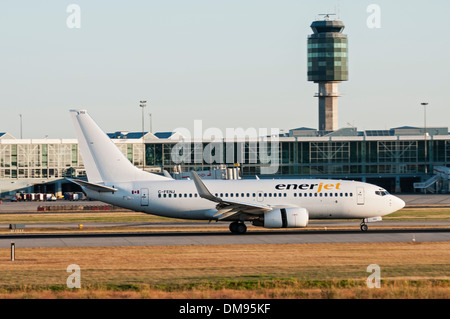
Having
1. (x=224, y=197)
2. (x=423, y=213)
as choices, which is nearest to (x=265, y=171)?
(x=423, y=213)

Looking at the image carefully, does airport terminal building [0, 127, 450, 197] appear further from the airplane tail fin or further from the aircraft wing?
the aircraft wing

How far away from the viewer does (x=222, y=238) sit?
2064 inches

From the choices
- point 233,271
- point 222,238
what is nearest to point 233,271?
point 233,271

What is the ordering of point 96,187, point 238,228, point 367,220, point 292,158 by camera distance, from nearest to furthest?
point 238,228, point 96,187, point 367,220, point 292,158

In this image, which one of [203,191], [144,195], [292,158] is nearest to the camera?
[203,191]

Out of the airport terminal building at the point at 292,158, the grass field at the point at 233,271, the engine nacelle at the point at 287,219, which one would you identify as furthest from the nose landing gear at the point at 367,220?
the airport terminal building at the point at 292,158

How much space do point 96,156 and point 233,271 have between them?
2399 centimetres

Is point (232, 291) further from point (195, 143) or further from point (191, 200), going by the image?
point (195, 143)

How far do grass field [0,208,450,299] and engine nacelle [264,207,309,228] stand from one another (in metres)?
7.37

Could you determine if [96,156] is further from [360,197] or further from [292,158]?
[292,158]

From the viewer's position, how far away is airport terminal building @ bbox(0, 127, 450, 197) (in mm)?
152000

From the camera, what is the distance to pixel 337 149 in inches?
6137

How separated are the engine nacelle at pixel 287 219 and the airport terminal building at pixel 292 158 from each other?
96101 millimetres
